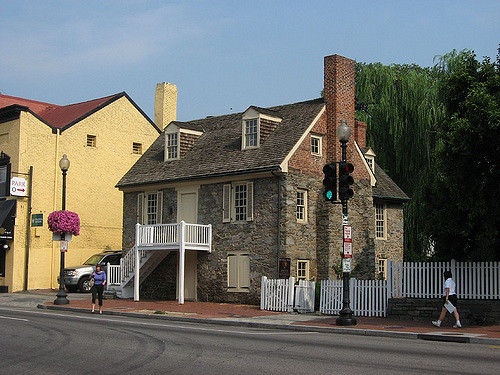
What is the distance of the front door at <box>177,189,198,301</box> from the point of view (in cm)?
2953

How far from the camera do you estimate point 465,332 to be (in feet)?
56.3

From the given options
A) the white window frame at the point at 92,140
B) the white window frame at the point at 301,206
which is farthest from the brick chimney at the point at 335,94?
the white window frame at the point at 92,140

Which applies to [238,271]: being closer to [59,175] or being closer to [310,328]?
[310,328]

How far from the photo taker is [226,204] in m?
28.7

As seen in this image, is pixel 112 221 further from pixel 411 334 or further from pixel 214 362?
pixel 214 362

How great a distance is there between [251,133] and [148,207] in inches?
256

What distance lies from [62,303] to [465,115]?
1616cm

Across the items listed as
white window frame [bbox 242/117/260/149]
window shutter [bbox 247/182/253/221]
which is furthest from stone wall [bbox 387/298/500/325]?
white window frame [bbox 242/117/260/149]

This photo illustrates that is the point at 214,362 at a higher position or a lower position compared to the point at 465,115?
lower

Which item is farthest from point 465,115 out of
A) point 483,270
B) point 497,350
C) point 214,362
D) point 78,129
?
point 78,129

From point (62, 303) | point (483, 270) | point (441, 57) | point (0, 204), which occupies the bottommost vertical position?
point (62, 303)

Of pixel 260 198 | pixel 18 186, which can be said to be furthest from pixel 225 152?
pixel 18 186

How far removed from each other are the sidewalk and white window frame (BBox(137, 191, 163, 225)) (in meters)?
4.12

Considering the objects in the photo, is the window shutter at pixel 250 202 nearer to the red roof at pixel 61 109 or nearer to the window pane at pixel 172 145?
the window pane at pixel 172 145
